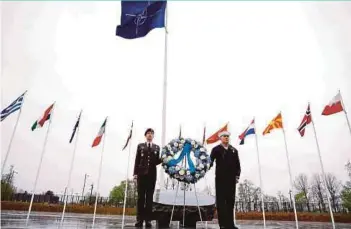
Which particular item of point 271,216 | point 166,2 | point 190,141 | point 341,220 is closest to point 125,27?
point 166,2

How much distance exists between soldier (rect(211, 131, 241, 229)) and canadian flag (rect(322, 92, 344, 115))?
19.4 feet

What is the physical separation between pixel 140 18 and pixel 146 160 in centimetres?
700

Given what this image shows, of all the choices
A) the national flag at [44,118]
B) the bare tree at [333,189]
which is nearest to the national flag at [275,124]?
the national flag at [44,118]

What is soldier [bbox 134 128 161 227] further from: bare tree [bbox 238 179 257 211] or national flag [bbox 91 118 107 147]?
bare tree [bbox 238 179 257 211]

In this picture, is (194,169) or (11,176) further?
(11,176)

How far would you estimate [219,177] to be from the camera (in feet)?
16.9

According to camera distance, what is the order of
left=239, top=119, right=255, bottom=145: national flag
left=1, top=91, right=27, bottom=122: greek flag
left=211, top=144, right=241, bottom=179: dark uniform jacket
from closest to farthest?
left=211, top=144, right=241, bottom=179: dark uniform jacket → left=1, top=91, right=27, bottom=122: greek flag → left=239, top=119, right=255, bottom=145: national flag

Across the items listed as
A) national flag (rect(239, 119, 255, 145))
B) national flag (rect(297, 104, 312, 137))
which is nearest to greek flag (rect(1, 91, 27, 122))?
national flag (rect(239, 119, 255, 145))

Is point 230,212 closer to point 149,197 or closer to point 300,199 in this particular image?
point 149,197

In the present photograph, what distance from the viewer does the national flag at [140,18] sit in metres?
10.2

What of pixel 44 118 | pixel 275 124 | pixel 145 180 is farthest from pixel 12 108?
pixel 275 124

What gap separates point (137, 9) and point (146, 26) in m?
0.90

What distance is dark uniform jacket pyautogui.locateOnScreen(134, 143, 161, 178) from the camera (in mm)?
5586

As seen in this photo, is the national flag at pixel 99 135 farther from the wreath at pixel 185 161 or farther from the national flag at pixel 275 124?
the national flag at pixel 275 124
